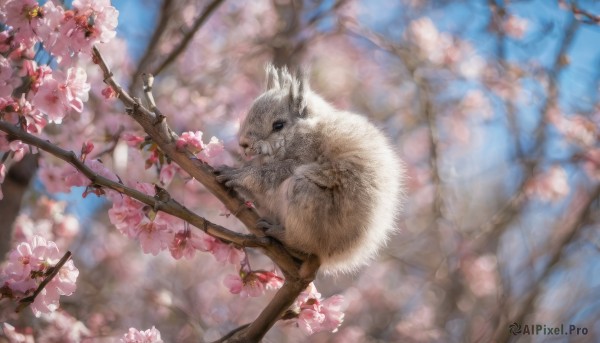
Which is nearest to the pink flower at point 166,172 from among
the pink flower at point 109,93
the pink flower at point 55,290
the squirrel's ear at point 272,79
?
the pink flower at point 109,93

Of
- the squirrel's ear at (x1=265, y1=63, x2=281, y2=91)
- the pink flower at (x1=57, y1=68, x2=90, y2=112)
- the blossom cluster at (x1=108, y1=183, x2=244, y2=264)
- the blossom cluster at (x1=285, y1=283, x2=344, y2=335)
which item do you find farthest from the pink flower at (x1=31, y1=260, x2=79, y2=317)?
the squirrel's ear at (x1=265, y1=63, x2=281, y2=91)

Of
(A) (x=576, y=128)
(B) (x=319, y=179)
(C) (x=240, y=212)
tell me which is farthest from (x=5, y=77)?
(A) (x=576, y=128)

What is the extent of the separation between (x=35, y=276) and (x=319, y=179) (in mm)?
1240

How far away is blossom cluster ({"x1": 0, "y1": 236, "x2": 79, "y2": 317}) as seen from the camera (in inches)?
88.9

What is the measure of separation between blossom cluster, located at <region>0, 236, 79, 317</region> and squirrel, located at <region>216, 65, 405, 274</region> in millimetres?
724

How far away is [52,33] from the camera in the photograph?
2357mm

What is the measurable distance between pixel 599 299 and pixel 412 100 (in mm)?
3523

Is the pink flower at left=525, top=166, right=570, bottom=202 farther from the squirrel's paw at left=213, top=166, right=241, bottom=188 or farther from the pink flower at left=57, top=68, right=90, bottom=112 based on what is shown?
the pink flower at left=57, top=68, right=90, bottom=112

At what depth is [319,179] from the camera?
2754 mm

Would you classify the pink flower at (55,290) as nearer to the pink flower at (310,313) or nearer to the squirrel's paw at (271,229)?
→ the squirrel's paw at (271,229)

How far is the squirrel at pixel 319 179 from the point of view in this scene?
269 centimetres

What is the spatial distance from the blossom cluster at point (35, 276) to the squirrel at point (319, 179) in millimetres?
724

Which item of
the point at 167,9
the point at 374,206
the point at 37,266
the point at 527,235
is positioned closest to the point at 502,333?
the point at 374,206

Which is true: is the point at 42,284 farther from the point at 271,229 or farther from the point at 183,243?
the point at 271,229
